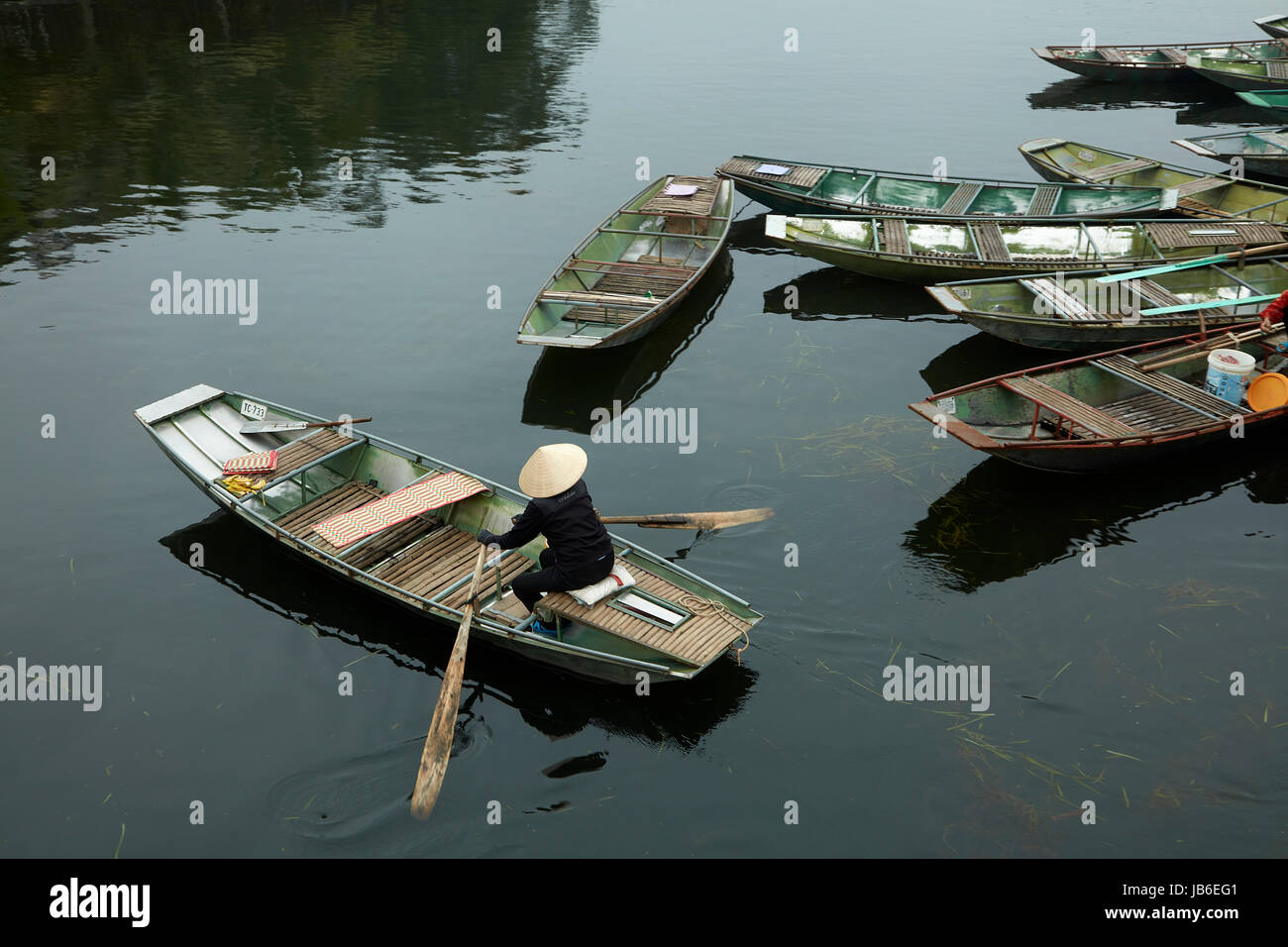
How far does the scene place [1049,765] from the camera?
28.5ft

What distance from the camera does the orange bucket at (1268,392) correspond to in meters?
12.2

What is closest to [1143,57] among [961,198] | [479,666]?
[961,198]

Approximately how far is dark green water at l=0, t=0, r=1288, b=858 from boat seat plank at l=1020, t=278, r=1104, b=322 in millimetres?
1026

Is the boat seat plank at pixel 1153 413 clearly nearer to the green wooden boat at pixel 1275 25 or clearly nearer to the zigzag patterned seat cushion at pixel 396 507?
the zigzag patterned seat cushion at pixel 396 507

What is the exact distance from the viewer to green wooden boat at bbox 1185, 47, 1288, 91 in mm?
26797

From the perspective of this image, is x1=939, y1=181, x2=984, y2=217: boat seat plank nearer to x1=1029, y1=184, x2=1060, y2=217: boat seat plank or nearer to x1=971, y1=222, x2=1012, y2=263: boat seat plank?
x1=1029, y1=184, x2=1060, y2=217: boat seat plank

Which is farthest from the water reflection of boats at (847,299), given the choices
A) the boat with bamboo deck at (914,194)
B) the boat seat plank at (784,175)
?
the boat seat plank at (784,175)

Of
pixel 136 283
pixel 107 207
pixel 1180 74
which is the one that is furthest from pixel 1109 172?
pixel 107 207

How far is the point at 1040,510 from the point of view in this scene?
1190 centimetres

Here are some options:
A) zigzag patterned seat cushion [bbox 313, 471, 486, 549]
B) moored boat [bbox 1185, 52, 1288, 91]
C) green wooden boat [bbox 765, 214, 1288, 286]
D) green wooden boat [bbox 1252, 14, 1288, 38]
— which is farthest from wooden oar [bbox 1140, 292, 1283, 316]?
green wooden boat [bbox 1252, 14, 1288, 38]

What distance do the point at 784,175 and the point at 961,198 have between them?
136 inches

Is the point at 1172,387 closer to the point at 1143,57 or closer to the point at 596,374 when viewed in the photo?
the point at 596,374

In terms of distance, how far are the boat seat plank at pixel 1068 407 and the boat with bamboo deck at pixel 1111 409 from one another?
0.01 metres

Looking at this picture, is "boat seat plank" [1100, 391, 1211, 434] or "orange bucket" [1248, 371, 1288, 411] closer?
"boat seat plank" [1100, 391, 1211, 434]
